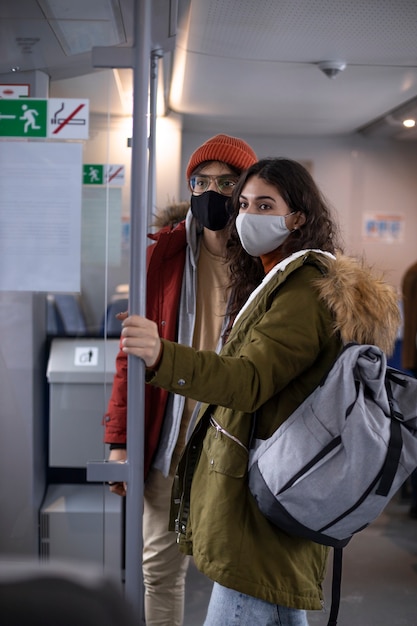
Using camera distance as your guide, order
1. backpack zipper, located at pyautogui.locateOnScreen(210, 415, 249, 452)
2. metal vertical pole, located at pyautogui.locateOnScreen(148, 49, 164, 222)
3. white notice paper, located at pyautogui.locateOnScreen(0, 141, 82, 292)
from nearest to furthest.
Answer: backpack zipper, located at pyautogui.locateOnScreen(210, 415, 249, 452), white notice paper, located at pyautogui.locateOnScreen(0, 141, 82, 292), metal vertical pole, located at pyautogui.locateOnScreen(148, 49, 164, 222)

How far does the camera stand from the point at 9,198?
1926 mm

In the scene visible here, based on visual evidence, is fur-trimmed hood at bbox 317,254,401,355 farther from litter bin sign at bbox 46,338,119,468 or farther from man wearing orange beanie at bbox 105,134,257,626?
litter bin sign at bbox 46,338,119,468

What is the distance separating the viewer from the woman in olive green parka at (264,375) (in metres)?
1.54

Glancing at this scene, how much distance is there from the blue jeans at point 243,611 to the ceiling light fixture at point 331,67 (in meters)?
3.15

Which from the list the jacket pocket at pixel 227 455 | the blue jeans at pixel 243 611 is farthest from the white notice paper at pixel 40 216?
the blue jeans at pixel 243 611

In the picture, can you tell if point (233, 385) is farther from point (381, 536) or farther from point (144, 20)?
point (381, 536)

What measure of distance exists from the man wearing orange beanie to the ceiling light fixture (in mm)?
2082

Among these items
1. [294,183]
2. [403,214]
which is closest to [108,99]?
[294,183]

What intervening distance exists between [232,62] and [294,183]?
2.66 m

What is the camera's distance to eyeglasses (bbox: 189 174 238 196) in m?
2.22

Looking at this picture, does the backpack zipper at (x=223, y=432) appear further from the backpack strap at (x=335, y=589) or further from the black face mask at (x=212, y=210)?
the black face mask at (x=212, y=210)

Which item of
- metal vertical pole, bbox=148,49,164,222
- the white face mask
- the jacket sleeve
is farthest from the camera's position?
metal vertical pole, bbox=148,49,164,222

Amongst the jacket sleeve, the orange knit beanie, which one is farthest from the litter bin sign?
the orange knit beanie

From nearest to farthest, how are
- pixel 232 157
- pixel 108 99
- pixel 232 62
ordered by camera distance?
pixel 108 99
pixel 232 157
pixel 232 62
